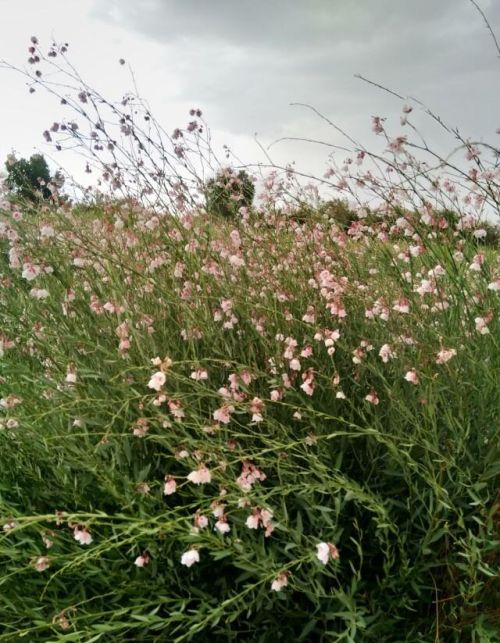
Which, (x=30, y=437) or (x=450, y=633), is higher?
(x=30, y=437)

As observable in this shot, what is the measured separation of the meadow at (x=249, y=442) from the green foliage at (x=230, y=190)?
0.34 m

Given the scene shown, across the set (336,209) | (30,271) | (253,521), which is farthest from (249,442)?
(336,209)

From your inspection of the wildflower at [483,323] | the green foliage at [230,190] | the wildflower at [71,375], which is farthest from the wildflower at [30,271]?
the wildflower at [483,323]

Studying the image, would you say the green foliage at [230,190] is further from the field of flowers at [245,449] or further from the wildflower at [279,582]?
the wildflower at [279,582]

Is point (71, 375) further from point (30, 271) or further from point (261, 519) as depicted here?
point (261, 519)

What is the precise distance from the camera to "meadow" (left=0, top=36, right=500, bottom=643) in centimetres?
217

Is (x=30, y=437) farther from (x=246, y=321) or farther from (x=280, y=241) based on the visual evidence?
(x=280, y=241)

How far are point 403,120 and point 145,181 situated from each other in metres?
1.44

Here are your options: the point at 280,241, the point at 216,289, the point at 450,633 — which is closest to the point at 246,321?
the point at 216,289

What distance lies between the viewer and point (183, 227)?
11.4 ft

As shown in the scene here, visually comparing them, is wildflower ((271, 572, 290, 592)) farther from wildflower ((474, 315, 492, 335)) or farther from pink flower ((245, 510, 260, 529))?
wildflower ((474, 315, 492, 335))

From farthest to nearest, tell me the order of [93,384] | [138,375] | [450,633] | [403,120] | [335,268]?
[335,268]
[403,120]
[93,384]
[138,375]
[450,633]

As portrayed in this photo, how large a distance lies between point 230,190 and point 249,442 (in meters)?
2.08

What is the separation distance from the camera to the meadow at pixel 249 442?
85.5 inches
